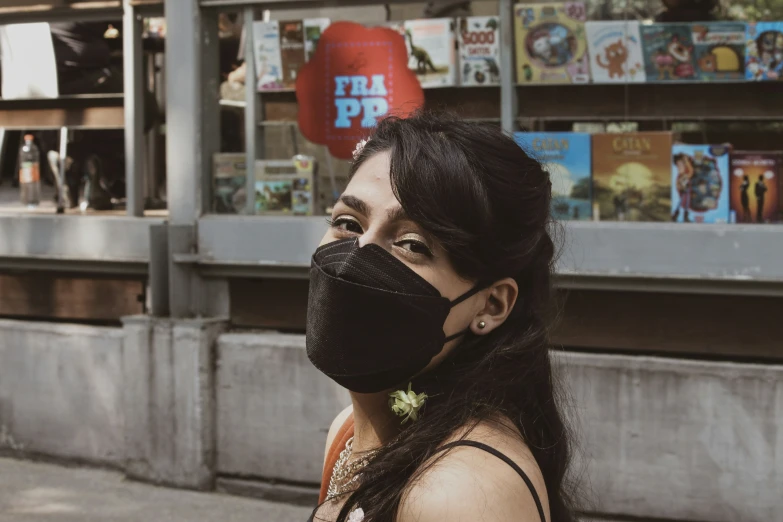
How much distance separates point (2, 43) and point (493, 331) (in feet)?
21.9

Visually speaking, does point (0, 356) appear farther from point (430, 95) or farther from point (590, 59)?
point (590, 59)

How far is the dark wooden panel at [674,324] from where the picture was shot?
17.8 feet

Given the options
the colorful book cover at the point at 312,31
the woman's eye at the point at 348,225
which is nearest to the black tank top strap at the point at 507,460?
the woman's eye at the point at 348,225

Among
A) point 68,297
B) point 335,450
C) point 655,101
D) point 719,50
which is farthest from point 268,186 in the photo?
point 335,450

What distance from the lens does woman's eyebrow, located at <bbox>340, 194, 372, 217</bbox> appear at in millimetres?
1728

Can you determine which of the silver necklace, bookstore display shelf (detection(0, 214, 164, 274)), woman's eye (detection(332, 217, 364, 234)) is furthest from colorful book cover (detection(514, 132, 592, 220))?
woman's eye (detection(332, 217, 364, 234))

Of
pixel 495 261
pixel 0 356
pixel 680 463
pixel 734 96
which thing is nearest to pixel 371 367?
pixel 495 261

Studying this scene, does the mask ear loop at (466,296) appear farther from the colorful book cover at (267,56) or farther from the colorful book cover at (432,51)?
the colorful book cover at (267,56)

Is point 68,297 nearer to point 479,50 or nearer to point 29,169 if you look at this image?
point 29,169

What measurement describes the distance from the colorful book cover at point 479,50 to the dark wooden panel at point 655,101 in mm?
207

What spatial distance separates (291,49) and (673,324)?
2786 mm

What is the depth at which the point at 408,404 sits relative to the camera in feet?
5.66

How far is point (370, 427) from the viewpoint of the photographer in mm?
1836

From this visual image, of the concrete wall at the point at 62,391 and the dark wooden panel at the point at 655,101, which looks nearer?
the dark wooden panel at the point at 655,101
